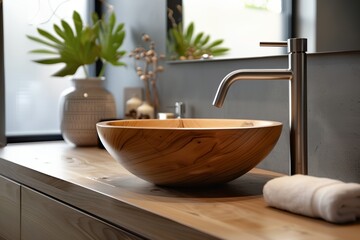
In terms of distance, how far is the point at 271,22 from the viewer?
143 centimetres

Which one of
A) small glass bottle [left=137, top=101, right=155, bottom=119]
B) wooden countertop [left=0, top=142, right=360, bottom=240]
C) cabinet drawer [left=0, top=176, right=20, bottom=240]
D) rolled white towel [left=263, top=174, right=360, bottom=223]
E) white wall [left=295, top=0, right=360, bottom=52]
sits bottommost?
cabinet drawer [left=0, top=176, right=20, bottom=240]

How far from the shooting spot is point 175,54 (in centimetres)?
187

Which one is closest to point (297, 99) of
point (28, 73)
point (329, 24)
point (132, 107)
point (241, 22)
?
point (329, 24)

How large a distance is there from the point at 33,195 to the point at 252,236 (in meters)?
0.77

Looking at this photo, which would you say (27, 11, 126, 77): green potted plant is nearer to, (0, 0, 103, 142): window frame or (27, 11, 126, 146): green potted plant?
(27, 11, 126, 146): green potted plant

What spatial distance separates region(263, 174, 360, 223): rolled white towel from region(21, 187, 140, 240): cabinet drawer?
0.27m

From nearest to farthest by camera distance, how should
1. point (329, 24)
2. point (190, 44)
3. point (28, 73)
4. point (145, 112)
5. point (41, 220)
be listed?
point (329, 24) < point (41, 220) < point (190, 44) < point (145, 112) < point (28, 73)

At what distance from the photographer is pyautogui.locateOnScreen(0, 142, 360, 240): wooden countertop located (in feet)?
2.66

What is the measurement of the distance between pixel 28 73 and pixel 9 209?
83 cm

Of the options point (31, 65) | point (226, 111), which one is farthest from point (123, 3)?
point (226, 111)

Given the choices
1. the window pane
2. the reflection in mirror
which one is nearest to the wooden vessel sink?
the reflection in mirror

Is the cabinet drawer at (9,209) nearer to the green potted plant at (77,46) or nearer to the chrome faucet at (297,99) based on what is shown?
the green potted plant at (77,46)

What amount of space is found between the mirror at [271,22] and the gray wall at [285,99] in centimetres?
3

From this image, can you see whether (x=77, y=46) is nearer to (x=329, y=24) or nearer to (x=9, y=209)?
(x=9, y=209)
